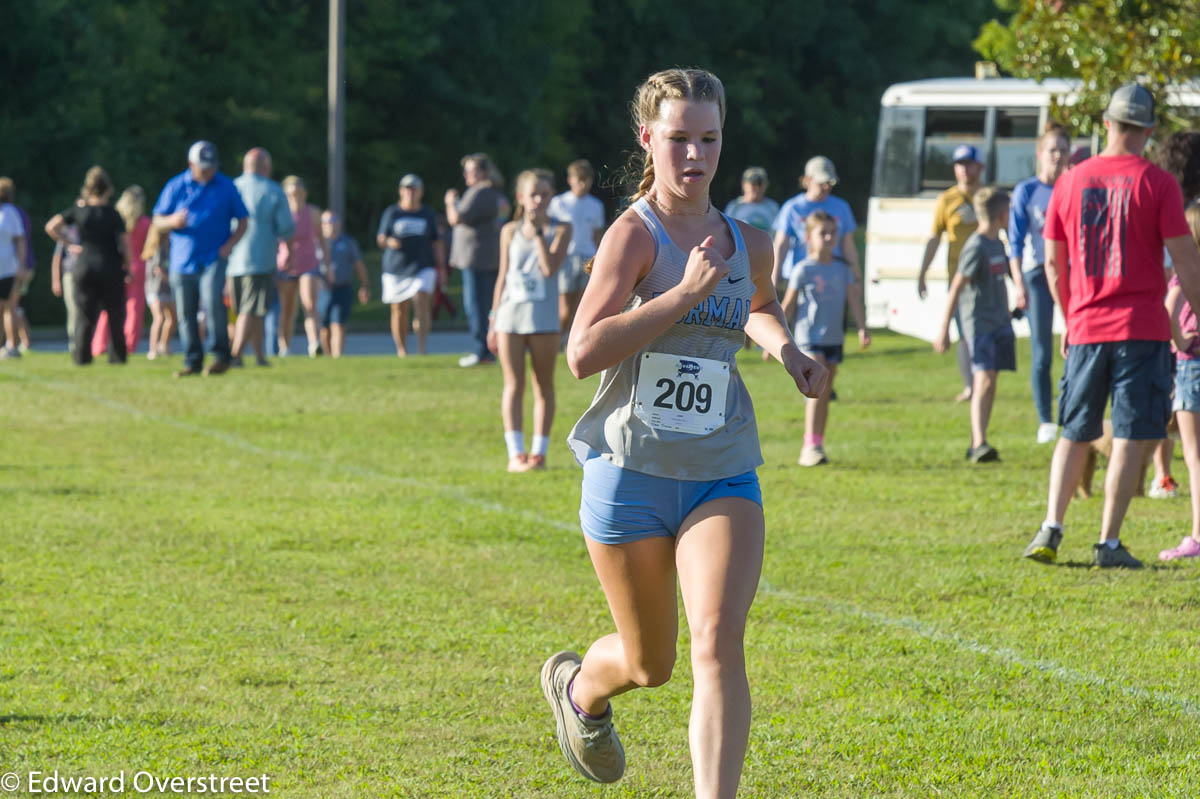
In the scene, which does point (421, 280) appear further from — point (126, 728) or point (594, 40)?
point (594, 40)

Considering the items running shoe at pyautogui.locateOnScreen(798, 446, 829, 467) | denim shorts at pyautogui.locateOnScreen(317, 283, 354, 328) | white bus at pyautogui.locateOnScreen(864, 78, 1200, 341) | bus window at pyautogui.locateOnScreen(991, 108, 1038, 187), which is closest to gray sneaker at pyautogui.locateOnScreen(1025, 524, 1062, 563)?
running shoe at pyautogui.locateOnScreen(798, 446, 829, 467)

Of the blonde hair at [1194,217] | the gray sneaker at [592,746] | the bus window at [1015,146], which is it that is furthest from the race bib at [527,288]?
the bus window at [1015,146]

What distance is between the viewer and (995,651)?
6555 millimetres

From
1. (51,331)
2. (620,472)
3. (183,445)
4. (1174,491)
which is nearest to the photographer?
(620,472)

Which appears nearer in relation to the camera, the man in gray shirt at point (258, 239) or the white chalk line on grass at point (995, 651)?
the white chalk line on grass at point (995, 651)

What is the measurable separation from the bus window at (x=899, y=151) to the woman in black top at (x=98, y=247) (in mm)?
10886

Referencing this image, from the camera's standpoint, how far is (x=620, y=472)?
175 inches

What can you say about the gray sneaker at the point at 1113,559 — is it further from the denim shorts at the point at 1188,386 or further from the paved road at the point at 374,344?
the paved road at the point at 374,344

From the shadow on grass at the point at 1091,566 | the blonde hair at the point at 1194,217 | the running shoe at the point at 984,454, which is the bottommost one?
the running shoe at the point at 984,454

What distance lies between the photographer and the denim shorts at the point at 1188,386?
816cm

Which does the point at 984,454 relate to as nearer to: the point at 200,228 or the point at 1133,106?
the point at 1133,106

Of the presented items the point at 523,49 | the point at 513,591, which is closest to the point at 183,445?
the point at 513,591

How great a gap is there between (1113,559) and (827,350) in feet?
14.0

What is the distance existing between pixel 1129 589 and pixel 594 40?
5190 cm
